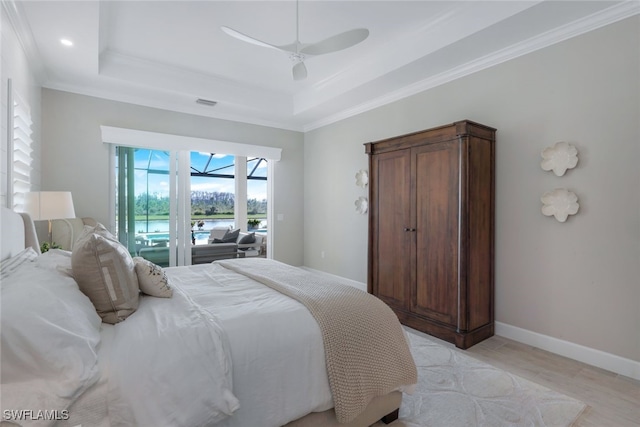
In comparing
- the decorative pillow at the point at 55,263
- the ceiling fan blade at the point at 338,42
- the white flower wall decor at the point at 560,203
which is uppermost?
the ceiling fan blade at the point at 338,42

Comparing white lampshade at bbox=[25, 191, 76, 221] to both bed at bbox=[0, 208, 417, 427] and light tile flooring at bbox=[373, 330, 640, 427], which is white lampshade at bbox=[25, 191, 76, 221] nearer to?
bed at bbox=[0, 208, 417, 427]

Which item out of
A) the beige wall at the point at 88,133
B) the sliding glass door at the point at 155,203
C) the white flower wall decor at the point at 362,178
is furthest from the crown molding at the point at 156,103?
the white flower wall decor at the point at 362,178

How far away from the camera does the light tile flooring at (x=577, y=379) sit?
1.91 m

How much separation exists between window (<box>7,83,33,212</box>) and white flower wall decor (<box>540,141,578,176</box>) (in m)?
4.31

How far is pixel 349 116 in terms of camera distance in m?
4.84

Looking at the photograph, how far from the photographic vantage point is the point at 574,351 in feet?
8.61

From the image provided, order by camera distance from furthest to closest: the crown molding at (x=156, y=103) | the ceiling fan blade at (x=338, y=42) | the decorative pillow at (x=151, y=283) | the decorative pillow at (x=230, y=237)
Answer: the decorative pillow at (x=230, y=237)
the crown molding at (x=156, y=103)
the ceiling fan blade at (x=338, y=42)
the decorative pillow at (x=151, y=283)

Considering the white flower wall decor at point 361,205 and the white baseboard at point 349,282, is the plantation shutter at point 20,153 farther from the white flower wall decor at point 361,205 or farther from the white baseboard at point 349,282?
the white baseboard at point 349,282

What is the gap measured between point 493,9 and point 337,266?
3.72 meters

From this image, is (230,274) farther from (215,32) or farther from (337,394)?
(215,32)

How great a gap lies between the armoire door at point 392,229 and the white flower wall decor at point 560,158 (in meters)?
1.18

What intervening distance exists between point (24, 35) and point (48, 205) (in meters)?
1.44

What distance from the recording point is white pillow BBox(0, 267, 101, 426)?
0.97 meters

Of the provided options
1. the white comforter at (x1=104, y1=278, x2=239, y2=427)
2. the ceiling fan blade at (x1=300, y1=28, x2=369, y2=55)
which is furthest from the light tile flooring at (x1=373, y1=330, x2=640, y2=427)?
the ceiling fan blade at (x1=300, y1=28, x2=369, y2=55)
